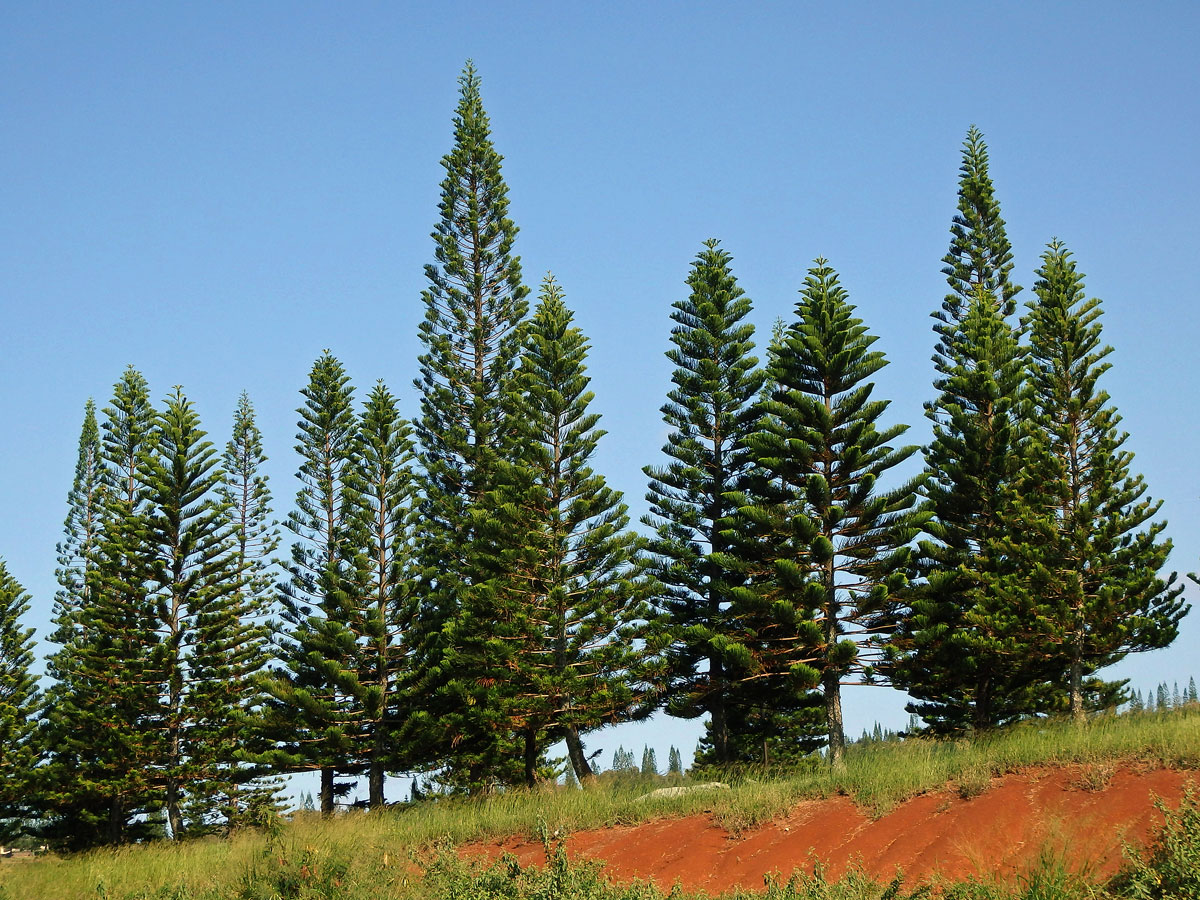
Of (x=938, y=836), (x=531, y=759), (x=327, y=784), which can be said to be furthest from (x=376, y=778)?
(x=938, y=836)

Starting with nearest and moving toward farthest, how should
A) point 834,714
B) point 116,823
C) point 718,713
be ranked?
point 834,714
point 718,713
point 116,823

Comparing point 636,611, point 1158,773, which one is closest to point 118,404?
point 636,611

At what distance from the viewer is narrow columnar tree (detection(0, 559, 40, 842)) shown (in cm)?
2942

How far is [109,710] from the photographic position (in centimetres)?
2834

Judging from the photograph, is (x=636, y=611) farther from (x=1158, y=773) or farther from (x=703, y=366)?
(x=1158, y=773)

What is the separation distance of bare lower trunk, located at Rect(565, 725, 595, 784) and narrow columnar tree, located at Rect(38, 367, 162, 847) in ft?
34.1

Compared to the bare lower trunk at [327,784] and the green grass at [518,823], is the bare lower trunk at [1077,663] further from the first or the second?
the bare lower trunk at [327,784]

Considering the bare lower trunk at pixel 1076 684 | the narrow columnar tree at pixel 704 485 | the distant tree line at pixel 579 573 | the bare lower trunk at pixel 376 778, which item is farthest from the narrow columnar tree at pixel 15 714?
the bare lower trunk at pixel 1076 684

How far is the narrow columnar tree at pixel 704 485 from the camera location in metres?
24.9

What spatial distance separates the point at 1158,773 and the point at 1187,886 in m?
4.63

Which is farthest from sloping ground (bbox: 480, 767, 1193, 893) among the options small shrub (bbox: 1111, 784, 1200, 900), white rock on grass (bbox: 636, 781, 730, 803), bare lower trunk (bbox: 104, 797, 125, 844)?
bare lower trunk (bbox: 104, 797, 125, 844)

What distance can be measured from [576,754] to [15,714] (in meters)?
15.2

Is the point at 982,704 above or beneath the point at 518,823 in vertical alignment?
above

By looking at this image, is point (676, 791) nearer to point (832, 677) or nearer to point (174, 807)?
point (832, 677)
